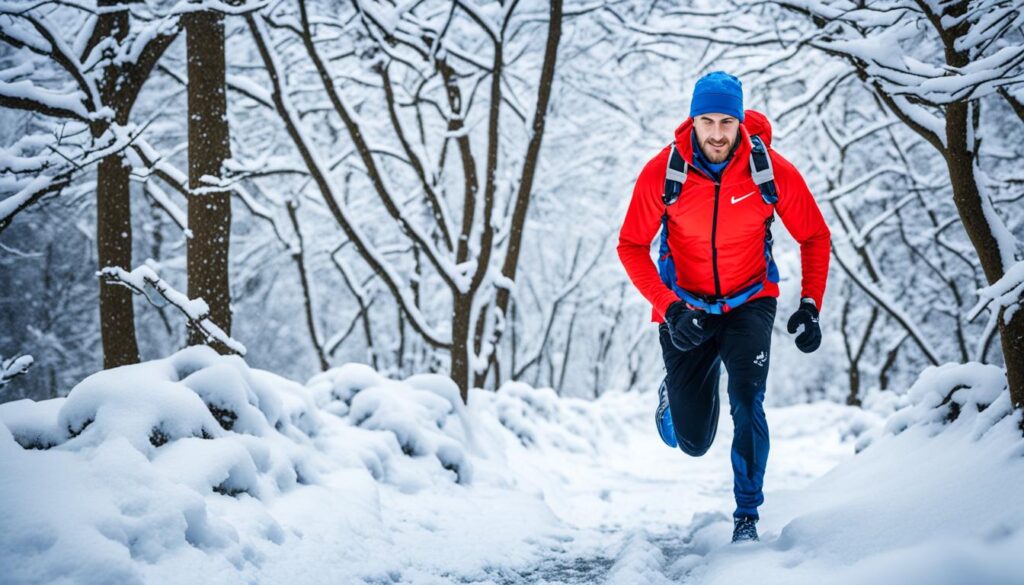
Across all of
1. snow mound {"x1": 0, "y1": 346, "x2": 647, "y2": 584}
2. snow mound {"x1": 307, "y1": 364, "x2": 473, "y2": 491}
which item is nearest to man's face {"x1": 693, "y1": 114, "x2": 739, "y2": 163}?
snow mound {"x1": 0, "y1": 346, "x2": 647, "y2": 584}

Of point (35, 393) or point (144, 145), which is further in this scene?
point (35, 393)

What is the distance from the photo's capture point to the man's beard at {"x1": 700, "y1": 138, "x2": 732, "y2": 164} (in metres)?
3.18

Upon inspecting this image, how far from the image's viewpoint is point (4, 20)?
4.75 metres

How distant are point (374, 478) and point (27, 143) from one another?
2892 millimetres

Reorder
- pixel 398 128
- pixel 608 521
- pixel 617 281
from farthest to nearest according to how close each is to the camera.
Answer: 1. pixel 617 281
2. pixel 398 128
3. pixel 608 521

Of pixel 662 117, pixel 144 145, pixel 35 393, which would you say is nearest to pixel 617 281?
pixel 662 117

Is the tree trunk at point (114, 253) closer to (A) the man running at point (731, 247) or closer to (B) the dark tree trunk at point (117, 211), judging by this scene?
(B) the dark tree trunk at point (117, 211)

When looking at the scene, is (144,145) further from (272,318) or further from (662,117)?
(272,318)

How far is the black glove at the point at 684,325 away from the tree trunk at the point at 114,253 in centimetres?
406

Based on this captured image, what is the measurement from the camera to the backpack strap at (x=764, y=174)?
3129 mm

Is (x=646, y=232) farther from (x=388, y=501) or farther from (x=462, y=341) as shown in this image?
(x=462, y=341)

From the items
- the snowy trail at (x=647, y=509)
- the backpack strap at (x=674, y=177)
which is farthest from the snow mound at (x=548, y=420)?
the backpack strap at (x=674, y=177)

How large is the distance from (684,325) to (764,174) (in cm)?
76

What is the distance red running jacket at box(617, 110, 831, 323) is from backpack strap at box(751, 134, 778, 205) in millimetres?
43
